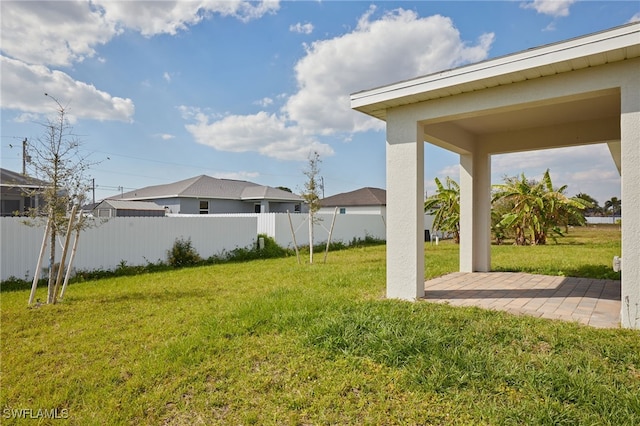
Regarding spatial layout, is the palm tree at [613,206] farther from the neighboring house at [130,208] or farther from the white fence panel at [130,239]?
the neighboring house at [130,208]

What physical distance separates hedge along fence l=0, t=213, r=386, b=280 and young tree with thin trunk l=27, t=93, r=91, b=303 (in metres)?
2.90

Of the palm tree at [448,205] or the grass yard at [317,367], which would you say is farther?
the palm tree at [448,205]

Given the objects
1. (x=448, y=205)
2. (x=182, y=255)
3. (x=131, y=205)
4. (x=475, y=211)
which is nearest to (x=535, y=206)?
(x=448, y=205)

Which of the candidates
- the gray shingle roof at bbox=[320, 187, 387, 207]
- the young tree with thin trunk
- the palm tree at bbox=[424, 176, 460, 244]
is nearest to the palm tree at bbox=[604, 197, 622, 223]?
the gray shingle roof at bbox=[320, 187, 387, 207]

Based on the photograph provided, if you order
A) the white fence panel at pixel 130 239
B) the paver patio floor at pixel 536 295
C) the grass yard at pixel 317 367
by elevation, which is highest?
the white fence panel at pixel 130 239

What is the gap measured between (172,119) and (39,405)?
1911 centimetres

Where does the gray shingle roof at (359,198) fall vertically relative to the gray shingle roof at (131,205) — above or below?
above

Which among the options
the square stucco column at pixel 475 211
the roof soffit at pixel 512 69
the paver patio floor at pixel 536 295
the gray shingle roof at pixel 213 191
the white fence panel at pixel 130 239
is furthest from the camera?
the gray shingle roof at pixel 213 191

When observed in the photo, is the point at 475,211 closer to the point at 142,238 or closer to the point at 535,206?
the point at 142,238

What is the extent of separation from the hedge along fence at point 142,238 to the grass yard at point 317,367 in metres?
4.14

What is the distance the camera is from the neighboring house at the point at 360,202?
102 ft

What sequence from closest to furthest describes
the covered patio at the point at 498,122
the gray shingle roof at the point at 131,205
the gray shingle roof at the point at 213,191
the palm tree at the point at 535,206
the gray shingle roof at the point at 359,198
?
the covered patio at the point at 498,122 < the palm tree at the point at 535,206 < the gray shingle roof at the point at 131,205 < the gray shingle roof at the point at 213,191 < the gray shingle roof at the point at 359,198

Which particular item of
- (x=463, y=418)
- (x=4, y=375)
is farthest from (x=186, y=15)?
(x=463, y=418)

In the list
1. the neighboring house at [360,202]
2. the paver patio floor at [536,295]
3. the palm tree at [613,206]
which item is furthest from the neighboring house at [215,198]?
the palm tree at [613,206]
